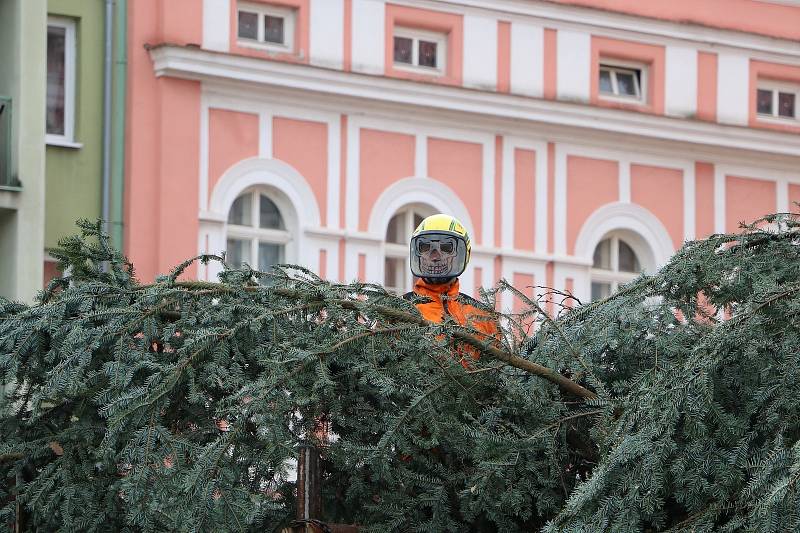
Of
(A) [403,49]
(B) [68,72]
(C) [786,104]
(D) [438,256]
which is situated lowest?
(D) [438,256]

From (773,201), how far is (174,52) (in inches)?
326

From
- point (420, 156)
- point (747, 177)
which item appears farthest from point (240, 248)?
point (747, 177)

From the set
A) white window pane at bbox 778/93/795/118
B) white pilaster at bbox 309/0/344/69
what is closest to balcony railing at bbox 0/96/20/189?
white pilaster at bbox 309/0/344/69

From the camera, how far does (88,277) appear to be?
30.9ft

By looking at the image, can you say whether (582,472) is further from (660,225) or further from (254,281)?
(660,225)

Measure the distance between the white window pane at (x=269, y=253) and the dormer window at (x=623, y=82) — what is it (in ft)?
15.4

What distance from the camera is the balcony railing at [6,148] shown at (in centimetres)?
2042

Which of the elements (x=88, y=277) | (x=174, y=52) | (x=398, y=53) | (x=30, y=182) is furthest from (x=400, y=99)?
(x=88, y=277)

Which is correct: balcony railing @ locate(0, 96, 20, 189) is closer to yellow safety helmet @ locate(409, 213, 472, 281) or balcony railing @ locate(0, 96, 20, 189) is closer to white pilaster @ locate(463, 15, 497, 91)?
white pilaster @ locate(463, 15, 497, 91)

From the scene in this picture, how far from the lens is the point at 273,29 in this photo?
78.1 feet

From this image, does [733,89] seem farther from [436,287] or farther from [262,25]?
[436,287]

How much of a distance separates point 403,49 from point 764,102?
16.8ft

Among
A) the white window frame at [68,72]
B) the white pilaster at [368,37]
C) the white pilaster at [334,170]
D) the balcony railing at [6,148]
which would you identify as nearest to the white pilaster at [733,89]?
the white pilaster at [368,37]

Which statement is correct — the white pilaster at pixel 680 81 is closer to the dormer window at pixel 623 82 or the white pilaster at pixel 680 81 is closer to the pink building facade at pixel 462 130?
the pink building facade at pixel 462 130
